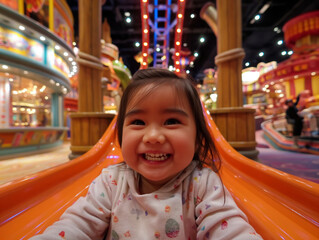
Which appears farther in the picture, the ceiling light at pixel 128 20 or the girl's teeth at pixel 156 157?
the ceiling light at pixel 128 20

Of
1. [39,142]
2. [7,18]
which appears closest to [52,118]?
[39,142]

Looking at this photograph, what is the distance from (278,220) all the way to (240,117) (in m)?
1.45

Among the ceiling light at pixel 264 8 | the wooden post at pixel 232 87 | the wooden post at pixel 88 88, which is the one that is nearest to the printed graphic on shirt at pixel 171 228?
the wooden post at pixel 232 87

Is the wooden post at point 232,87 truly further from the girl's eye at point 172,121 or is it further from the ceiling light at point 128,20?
the ceiling light at point 128,20

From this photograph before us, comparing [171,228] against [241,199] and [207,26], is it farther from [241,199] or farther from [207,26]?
[207,26]

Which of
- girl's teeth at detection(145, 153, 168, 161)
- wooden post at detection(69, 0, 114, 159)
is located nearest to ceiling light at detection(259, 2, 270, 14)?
wooden post at detection(69, 0, 114, 159)

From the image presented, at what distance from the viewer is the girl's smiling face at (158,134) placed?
0.62 metres

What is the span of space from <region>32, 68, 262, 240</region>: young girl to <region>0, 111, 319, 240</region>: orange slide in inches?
6.6

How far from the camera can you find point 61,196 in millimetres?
908

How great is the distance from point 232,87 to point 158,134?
1.71 metres

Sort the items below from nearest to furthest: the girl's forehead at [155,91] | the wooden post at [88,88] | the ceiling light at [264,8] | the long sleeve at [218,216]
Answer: the long sleeve at [218,216] < the girl's forehead at [155,91] < the wooden post at [88,88] < the ceiling light at [264,8]

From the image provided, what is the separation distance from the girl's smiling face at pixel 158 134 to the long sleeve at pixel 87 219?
181 millimetres

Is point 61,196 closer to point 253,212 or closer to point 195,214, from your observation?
→ point 195,214

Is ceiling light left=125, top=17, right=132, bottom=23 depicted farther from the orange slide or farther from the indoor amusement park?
the orange slide
